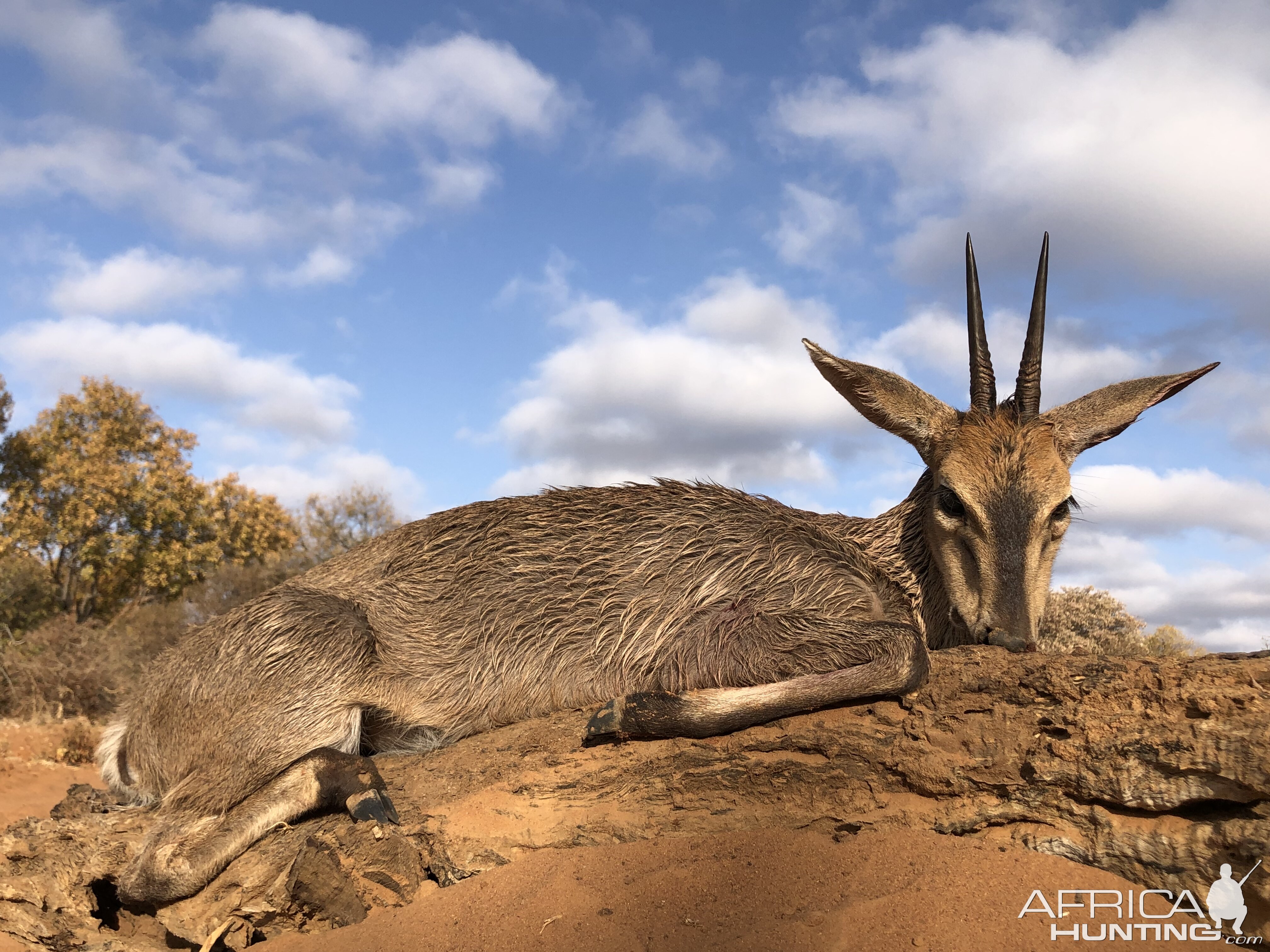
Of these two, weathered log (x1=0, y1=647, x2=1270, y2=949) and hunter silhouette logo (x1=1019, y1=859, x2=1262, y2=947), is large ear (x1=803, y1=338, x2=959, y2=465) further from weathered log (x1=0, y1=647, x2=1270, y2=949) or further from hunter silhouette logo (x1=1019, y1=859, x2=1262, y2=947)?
hunter silhouette logo (x1=1019, y1=859, x2=1262, y2=947)

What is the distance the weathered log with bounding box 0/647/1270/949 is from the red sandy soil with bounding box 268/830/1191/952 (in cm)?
14

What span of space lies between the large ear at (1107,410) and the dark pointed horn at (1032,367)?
0.59 feet

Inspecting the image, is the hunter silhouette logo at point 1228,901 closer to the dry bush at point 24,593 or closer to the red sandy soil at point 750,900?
the red sandy soil at point 750,900

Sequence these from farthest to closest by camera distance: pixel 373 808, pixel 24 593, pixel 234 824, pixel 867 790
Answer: pixel 24 593 < pixel 234 824 < pixel 373 808 < pixel 867 790

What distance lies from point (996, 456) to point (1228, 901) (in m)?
2.60

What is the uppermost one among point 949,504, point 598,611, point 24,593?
point 24,593

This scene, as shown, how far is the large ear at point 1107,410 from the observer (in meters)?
5.76

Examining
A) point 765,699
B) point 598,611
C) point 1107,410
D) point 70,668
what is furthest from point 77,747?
point 1107,410

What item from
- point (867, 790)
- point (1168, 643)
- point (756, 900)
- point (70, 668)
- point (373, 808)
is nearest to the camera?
point (756, 900)

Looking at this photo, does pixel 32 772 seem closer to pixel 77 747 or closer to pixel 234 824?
pixel 77 747

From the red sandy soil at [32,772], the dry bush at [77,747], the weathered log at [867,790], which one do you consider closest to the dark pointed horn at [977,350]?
the weathered log at [867,790]

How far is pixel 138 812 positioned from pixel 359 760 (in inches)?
82.8

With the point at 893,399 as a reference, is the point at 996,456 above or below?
below

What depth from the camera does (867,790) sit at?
4312mm
